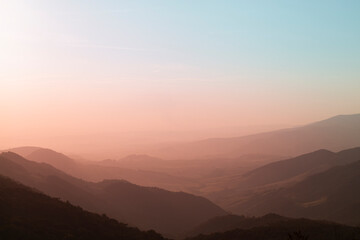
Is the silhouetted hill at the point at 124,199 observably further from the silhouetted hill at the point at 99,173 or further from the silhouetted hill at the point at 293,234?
the silhouetted hill at the point at 99,173

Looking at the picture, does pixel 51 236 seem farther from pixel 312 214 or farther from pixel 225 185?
pixel 225 185

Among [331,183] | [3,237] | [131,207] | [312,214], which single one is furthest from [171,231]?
[331,183]

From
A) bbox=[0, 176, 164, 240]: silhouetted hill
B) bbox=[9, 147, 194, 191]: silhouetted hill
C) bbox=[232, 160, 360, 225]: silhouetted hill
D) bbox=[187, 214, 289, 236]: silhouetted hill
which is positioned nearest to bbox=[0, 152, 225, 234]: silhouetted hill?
bbox=[187, 214, 289, 236]: silhouetted hill

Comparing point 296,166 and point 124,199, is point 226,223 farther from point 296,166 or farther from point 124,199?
point 296,166

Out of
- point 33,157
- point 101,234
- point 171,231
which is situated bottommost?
point 171,231

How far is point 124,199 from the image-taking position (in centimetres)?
7881

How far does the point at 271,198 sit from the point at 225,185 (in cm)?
4848

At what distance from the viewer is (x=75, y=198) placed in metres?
67.9

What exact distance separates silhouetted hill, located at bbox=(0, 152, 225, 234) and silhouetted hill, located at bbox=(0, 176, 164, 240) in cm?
3136

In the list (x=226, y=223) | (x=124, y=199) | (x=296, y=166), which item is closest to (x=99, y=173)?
(x=124, y=199)

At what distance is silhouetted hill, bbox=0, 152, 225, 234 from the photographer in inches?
2670

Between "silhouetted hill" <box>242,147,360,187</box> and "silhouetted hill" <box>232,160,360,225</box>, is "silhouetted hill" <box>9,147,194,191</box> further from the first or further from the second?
"silhouetted hill" <box>232,160,360,225</box>

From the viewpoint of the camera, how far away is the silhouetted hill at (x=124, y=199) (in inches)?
2670

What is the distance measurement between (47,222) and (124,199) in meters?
48.7
